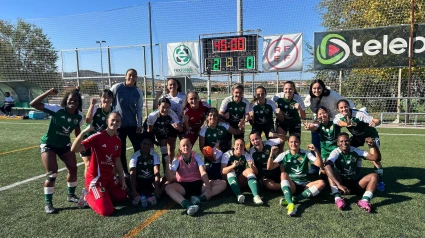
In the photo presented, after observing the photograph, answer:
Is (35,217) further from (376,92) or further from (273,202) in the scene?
(376,92)

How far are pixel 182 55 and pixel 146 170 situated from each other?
8.96 metres

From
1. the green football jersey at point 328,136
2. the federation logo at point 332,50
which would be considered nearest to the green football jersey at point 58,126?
the green football jersey at point 328,136

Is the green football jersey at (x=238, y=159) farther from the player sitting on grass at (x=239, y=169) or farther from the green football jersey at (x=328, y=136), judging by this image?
the green football jersey at (x=328, y=136)

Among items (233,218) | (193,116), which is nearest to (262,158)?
(233,218)

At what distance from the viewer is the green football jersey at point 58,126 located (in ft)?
11.7

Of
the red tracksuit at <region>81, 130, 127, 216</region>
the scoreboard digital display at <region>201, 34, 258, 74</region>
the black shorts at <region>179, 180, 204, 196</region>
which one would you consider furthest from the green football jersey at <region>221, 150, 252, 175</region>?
the scoreboard digital display at <region>201, 34, 258, 74</region>

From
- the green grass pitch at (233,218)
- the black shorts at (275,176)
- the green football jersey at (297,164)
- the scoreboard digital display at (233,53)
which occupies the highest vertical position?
the scoreboard digital display at (233,53)

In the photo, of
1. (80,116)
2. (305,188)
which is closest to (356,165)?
(305,188)

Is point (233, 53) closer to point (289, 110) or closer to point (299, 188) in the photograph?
point (289, 110)

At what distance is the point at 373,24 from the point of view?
11227 millimetres

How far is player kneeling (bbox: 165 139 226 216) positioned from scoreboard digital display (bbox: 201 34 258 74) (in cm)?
750

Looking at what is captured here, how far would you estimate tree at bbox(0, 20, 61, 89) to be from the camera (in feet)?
56.4

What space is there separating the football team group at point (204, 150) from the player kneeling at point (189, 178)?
1cm

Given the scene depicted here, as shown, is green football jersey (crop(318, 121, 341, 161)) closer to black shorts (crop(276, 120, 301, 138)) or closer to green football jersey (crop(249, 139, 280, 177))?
black shorts (crop(276, 120, 301, 138))
